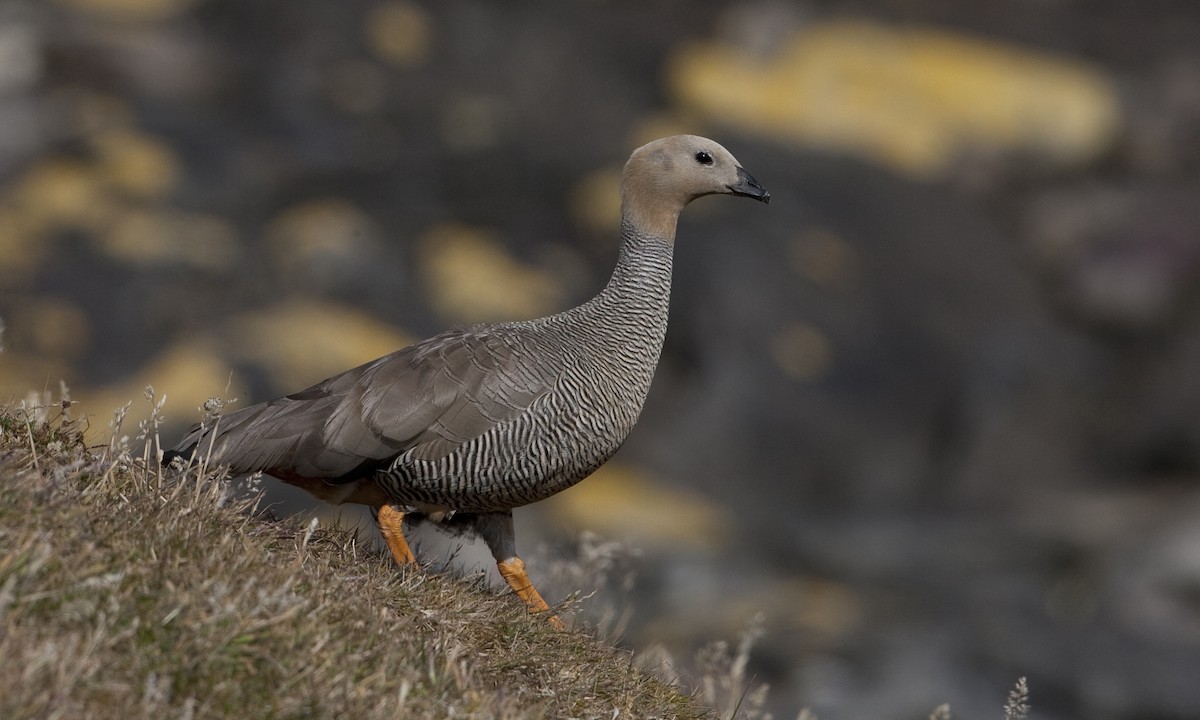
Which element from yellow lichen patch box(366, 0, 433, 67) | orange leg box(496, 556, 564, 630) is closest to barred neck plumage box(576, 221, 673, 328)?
orange leg box(496, 556, 564, 630)

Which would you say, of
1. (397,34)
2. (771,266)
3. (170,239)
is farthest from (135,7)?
(771,266)

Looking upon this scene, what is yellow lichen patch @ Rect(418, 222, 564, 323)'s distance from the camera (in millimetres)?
15523

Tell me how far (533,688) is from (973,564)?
1098 centimetres

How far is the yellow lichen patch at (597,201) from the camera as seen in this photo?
17.2 meters

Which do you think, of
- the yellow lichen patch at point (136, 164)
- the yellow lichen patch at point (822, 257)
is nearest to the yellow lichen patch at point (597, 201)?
the yellow lichen patch at point (822, 257)

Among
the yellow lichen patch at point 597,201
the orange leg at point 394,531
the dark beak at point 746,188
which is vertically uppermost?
the yellow lichen patch at point 597,201

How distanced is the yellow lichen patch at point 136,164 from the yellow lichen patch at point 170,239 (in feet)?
1.51

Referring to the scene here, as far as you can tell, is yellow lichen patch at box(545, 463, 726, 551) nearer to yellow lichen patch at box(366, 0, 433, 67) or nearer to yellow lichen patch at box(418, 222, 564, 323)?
yellow lichen patch at box(418, 222, 564, 323)

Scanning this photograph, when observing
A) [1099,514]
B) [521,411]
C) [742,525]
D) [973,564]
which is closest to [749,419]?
[742,525]

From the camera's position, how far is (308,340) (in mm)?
14094

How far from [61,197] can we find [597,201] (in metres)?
6.47

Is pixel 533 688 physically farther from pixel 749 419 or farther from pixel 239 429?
pixel 749 419

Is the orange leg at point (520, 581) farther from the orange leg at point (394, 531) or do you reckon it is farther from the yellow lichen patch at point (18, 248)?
the yellow lichen patch at point (18, 248)

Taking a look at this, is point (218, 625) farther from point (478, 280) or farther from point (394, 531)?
point (478, 280)
